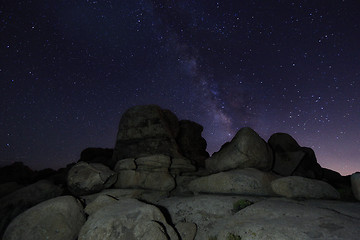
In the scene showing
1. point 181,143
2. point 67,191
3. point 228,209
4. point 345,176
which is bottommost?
point 67,191

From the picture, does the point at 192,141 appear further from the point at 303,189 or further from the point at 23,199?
the point at 23,199

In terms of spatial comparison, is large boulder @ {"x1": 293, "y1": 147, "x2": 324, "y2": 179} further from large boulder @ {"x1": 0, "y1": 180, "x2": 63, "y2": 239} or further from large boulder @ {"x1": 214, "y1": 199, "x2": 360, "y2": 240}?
large boulder @ {"x1": 0, "y1": 180, "x2": 63, "y2": 239}

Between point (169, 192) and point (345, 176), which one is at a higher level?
point (345, 176)

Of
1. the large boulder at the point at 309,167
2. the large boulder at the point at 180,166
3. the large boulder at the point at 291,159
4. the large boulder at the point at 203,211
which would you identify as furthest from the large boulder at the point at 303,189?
the large boulder at the point at 180,166

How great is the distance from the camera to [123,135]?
1889 cm

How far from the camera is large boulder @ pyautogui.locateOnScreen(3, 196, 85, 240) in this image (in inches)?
360

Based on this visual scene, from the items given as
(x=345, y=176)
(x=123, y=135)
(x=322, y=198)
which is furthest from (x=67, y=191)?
(x=345, y=176)

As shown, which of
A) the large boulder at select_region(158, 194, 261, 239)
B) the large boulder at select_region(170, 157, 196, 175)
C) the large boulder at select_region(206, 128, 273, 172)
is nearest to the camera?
the large boulder at select_region(158, 194, 261, 239)

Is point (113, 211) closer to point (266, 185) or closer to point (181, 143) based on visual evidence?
point (266, 185)

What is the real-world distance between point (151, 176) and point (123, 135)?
545 cm

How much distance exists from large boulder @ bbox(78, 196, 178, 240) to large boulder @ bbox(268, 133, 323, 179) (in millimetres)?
15016

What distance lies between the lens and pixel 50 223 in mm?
9438

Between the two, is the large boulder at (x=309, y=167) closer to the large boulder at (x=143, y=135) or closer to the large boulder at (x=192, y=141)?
the large boulder at (x=192, y=141)

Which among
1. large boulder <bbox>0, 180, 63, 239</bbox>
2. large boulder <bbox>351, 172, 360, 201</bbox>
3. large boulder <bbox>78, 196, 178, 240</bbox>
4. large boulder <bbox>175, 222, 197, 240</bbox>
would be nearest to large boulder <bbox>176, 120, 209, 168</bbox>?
large boulder <bbox>175, 222, 197, 240</bbox>
